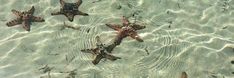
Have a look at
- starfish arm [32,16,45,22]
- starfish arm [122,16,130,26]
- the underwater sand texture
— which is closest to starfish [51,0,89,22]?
the underwater sand texture

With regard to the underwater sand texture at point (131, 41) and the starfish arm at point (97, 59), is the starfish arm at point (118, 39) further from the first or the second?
the starfish arm at point (97, 59)

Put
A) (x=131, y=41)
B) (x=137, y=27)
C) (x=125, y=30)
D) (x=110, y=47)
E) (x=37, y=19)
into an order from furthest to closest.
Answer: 1. (x=37, y=19)
2. (x=137, y=27)
3. (x=131, y=41)
4. (x=125, y=30)
5. (x=110, y=47)

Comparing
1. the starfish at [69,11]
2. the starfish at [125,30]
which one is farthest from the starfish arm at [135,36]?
the starfish at [69,11]

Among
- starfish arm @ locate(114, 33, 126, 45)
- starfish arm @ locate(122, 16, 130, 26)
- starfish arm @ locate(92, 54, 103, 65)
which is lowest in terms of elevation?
starfish arm @ locate(92, 54, 103, 65)

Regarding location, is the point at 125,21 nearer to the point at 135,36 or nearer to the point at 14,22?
the point at 135,36

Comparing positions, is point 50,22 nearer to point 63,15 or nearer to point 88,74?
point 63,15

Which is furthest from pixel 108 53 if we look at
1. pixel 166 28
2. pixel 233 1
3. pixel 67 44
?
pixel 233 1

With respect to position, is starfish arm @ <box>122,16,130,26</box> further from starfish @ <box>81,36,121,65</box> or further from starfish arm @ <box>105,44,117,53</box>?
starfish @ <box>81,36,121,65</box>

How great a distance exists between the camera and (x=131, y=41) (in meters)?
8.22

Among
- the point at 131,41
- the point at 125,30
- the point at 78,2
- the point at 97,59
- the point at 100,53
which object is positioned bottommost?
the point at 97,59

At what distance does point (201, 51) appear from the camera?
8094 millimetres

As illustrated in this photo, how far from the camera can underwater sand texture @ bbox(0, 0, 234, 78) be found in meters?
7.70

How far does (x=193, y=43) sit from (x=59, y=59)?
2910mm

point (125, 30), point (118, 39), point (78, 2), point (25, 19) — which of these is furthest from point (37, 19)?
point (125, 30)
